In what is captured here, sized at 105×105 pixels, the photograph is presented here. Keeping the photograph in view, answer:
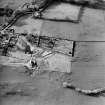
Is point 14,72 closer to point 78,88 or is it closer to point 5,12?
point 78,88

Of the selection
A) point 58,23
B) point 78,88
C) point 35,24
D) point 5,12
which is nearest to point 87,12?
point 58,23

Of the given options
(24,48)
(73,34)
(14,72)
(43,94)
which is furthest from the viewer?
(73,34)

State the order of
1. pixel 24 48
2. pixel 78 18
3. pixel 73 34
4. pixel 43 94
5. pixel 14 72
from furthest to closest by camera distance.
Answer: pixel 78 18 → pixel 73 34 → pixel 24 48 → pixel 14 72 → pixel 43 94

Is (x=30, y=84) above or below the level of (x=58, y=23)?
below

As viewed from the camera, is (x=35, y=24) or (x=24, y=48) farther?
(x=35, y=24)

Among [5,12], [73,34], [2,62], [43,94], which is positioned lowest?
[43,94]

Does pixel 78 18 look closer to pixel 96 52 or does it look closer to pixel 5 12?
pixel 96 52
